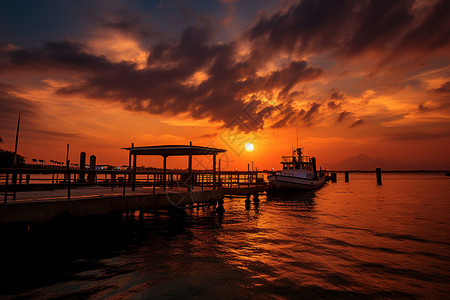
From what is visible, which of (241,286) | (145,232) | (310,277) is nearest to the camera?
(241,286)

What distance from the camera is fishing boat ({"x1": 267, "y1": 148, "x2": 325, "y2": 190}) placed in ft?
131

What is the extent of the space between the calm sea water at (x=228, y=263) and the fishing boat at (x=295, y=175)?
81.7 feet

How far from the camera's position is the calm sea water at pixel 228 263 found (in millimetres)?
6906

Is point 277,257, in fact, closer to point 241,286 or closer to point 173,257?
point 241,286

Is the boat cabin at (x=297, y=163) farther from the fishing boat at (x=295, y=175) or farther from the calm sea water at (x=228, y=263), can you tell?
the calm sea water at (x=228, y=263)

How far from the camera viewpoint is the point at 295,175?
41.6m

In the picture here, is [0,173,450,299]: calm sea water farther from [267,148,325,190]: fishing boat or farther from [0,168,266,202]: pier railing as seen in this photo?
[267,148,325,190]: fishing boat

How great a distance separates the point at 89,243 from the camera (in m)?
11.0

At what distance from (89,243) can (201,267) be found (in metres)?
5.75

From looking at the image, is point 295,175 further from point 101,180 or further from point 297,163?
point 101,180

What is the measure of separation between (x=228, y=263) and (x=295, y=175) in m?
34.7

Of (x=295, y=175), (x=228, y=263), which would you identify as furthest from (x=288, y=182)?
(x=228, y=263)

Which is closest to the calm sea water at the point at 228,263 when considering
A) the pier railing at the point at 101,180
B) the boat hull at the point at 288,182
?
the pier railing at the point at 101,180

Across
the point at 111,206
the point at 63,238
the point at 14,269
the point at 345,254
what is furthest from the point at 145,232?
the point at 345,254
